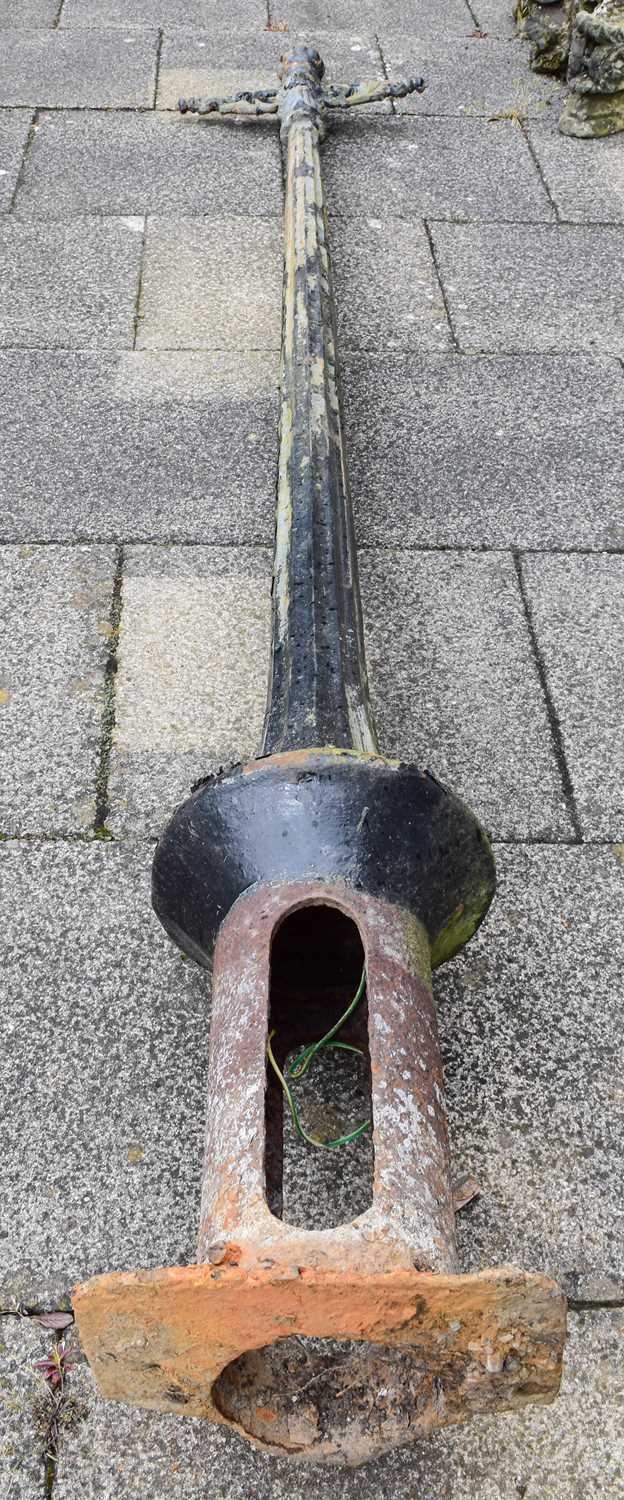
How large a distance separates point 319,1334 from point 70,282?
364cm

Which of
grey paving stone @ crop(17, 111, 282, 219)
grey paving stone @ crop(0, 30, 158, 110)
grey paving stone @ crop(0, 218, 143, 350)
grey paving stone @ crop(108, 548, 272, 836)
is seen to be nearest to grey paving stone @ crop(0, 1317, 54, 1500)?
grey paving stone @ crop(108, 548, 272, 836)

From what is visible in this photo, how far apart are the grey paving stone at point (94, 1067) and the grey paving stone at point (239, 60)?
384 centimetres

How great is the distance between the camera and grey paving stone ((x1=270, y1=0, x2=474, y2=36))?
5.75 metres

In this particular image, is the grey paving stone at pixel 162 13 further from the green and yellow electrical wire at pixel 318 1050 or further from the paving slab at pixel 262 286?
the green and yellow electrical wire at pixel 318 1050

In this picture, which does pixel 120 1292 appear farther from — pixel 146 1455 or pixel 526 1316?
pixel 146 1455

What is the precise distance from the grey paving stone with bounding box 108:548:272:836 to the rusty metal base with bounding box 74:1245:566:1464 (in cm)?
128

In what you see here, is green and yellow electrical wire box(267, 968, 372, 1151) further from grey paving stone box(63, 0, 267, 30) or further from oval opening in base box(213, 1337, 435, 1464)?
grey paving stone box(63, 0, 267, 30)

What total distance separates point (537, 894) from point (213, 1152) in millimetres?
1089

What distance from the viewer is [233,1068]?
1612mm

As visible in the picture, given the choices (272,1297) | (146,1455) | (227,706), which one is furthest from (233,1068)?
(227,706)

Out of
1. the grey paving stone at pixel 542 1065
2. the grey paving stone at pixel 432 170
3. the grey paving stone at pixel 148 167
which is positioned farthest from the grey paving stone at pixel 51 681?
the grey paving stone at pixel 432 170

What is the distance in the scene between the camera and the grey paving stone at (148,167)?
4555 mm

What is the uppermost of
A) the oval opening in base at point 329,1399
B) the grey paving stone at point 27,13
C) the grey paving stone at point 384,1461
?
the grey paving stone at point 27,13

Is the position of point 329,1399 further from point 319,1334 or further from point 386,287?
point 386,287
